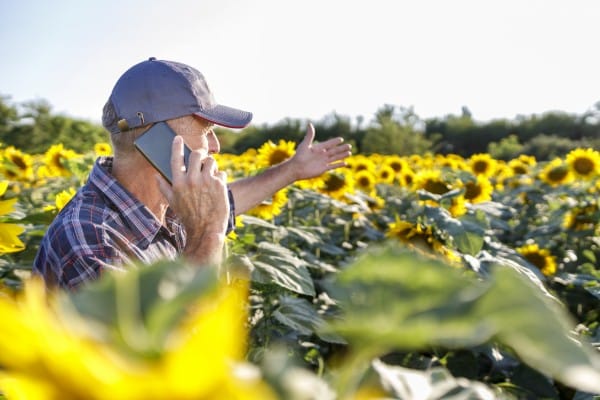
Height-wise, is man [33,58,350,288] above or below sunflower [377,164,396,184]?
above

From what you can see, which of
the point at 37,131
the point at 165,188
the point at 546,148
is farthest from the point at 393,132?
the point at 165,188

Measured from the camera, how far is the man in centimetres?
144

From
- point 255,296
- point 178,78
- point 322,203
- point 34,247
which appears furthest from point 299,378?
point 322,203

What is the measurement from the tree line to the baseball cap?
757 cm

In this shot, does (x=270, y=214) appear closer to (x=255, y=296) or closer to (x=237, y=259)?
(x=255, y=296)

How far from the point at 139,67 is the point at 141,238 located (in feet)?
1.67

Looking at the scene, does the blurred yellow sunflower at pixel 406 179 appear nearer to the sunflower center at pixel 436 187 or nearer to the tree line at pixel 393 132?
the sunflower center at pixel 436 187

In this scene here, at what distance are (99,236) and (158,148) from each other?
30 cm

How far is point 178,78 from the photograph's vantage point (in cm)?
183

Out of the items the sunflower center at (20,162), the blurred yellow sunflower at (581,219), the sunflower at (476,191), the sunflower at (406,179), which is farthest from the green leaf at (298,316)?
the sunflower center at (20,162)

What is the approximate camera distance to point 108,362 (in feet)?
0.91

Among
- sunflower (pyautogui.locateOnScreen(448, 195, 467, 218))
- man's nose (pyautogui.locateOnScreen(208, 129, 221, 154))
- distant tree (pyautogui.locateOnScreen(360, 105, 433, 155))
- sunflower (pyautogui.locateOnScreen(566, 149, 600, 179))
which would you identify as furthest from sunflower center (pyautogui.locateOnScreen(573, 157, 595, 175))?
distant tree (pyautogui.locateOnScreen(360, 105, 433, 155))

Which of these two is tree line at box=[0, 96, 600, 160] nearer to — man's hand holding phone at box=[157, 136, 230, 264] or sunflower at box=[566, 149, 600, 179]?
sunflower at box=[566, 149, 600, 179]

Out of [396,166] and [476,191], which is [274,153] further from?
[396,166]
